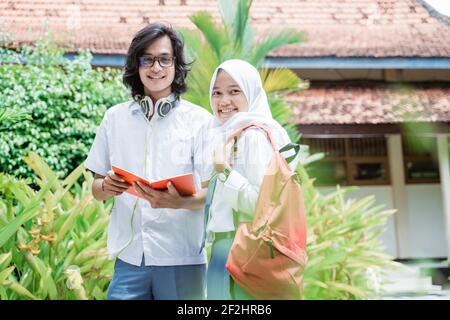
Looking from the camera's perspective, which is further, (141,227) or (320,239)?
(320,239)

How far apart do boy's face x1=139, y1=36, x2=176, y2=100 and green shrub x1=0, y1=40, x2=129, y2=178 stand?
54.4 inches

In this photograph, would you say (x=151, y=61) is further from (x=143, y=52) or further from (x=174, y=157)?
(x=174, y=157)

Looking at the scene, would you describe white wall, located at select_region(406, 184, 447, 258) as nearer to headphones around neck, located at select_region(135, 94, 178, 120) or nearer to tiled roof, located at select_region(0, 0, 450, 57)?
tiled roof, located at select_region(0, 0, 450, 57)

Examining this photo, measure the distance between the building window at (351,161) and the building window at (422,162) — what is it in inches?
6.3

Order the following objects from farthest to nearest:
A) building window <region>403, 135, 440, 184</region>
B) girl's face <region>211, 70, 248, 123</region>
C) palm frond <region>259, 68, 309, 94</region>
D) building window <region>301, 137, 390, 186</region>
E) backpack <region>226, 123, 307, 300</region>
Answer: building window <region>403, 135, 440, 184</region>, building window <region>301, 137, 390, 186</region>, palm frond <region>259, 68, 309, 94</region>, girl's face <region>211, 70, 248, 123</region>, backpack <region>226, 123, 307, 300</region>

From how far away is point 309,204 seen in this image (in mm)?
3115

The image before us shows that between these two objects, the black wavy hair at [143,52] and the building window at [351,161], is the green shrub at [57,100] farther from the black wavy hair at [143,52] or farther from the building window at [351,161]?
the building window at [351,161]

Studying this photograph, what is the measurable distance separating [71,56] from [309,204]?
1.46 metres

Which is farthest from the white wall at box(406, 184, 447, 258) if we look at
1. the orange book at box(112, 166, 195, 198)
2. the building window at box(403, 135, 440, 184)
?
the orange book at box(112, 166, 195, 198)

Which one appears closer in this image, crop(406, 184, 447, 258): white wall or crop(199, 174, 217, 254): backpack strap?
crop(199, 174, 217, 254): backpack strap

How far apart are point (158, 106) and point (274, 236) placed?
16.9 inches

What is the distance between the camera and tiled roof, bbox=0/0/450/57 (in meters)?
2.40
